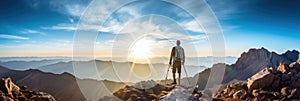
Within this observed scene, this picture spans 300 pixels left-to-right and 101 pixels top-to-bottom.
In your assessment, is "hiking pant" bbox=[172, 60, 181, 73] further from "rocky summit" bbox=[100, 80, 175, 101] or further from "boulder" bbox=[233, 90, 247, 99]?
"boulder" bbox=[233, 90, 247, 99]

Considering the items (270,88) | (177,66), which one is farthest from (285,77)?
(177,66)

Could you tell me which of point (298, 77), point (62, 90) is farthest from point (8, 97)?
point (62, 90)

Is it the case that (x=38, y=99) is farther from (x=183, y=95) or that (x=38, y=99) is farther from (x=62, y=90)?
(x=62, y=90)

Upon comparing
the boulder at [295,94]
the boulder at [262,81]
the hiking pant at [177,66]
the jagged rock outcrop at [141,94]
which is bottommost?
the jagged rock outcrop at [141,94]

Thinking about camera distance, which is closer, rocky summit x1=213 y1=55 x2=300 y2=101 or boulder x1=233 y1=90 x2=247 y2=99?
rocky summit x1=213 y1=55 x2=300 y2=101

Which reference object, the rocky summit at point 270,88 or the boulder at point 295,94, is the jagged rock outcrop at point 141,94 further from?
the boulder at point 295,94

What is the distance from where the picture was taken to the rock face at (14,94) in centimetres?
1525

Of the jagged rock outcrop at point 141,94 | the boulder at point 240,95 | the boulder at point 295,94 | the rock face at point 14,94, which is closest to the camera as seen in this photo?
the rock face at point 14,94

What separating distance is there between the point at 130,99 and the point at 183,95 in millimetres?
3846

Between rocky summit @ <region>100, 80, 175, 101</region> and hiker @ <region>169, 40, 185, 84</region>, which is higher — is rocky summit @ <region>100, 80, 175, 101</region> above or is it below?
below

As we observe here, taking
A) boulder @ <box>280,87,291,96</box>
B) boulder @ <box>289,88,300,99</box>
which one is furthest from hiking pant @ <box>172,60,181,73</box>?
boulder @ <box>289,88,300,99</box>

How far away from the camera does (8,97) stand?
49.2 feet

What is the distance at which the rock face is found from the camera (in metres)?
15.2

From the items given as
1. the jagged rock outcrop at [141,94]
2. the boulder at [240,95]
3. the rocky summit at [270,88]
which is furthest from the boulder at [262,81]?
the jagged rock outcrop at [141,94]
